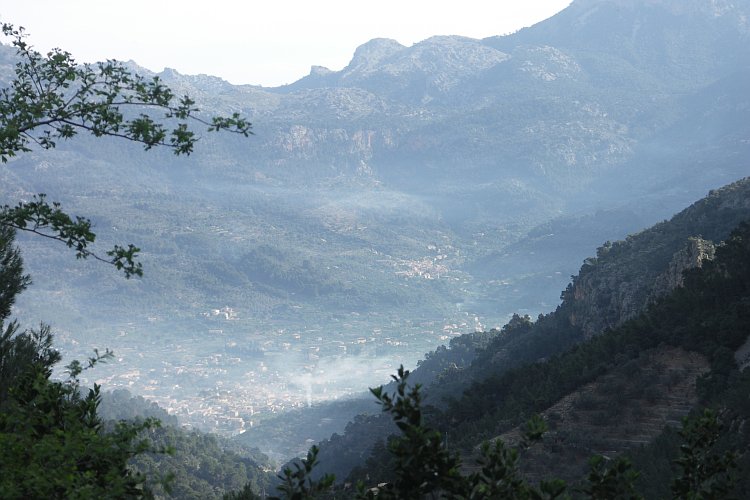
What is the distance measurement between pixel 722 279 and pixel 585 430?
11.9 meters

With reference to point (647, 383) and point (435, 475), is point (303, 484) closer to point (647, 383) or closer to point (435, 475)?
point (435, 475)

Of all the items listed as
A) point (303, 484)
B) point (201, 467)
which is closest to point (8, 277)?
point (303, 484)

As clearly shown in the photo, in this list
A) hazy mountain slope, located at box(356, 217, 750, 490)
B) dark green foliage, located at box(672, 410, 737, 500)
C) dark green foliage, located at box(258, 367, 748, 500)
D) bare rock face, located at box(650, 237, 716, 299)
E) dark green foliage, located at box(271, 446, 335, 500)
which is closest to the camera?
dark green foliage, located at box(271, 446, 335, 500)

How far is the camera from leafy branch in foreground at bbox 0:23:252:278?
13031 mm

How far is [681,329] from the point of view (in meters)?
33.4

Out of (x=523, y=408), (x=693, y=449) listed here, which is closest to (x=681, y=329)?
(x=523, y=408)

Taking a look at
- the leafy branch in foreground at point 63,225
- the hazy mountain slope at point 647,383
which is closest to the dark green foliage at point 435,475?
the leafy branch in foreground at point 63,225

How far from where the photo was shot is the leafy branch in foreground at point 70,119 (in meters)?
13.0

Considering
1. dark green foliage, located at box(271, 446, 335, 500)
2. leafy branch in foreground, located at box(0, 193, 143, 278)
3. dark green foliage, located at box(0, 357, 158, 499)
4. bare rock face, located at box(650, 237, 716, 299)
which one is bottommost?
dark green foliage, located at box(271, 446, 335, 500)

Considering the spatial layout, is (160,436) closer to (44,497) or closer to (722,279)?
(722,279)

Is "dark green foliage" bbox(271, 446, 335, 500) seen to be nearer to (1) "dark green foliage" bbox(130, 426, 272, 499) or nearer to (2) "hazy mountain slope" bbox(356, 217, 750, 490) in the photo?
(2) "hazy mountain slope" bbox(356, 217, 750, 490)

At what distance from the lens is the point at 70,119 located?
1459 centimetres

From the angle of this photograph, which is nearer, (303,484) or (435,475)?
(303,484)

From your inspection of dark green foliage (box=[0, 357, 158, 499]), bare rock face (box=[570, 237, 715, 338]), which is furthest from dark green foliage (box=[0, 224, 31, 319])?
bare rock face (box=[570, 237, 715, 338])
